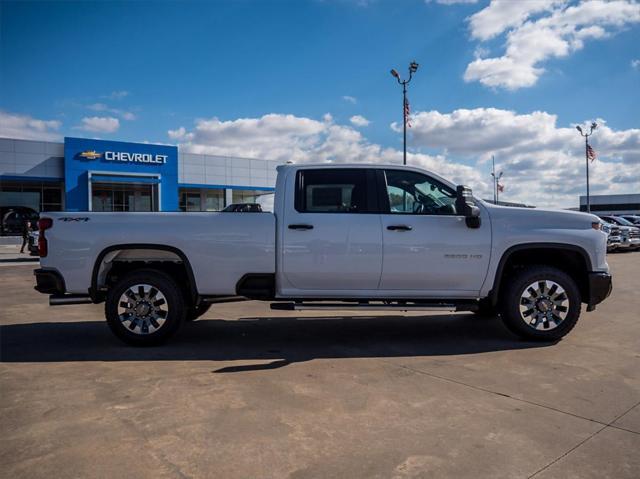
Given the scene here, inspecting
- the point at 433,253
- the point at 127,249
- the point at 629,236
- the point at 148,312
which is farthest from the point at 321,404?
the point at 629,236

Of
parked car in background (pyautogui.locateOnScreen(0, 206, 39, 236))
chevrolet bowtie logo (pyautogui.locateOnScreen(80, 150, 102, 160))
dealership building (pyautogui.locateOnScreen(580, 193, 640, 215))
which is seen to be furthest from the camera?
dealership building (pyautogui.locateOnScreen(580, 193, 640, 215))

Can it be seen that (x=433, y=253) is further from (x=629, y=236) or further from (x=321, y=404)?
(x=629, y=236)

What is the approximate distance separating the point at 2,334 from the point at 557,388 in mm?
6355

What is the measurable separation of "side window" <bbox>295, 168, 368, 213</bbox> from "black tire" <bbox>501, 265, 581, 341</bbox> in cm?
200

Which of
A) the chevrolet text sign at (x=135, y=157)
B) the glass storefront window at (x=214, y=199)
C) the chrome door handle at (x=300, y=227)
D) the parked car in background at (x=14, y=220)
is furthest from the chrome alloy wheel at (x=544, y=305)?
the glass storefront window at (x=214, y=199)

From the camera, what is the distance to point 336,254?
5781mm

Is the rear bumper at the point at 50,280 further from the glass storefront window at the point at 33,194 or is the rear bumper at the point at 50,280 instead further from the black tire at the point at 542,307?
the glass storefront window at the point at 33,194

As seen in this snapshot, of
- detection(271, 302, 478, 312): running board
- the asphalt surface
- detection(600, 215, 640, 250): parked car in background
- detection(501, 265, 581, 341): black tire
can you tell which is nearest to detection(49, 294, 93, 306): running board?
the asphalt surface

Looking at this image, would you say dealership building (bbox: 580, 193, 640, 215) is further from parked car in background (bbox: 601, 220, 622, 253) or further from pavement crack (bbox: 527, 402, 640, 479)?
pavement crack (bbox: 527, 402, 640, 479)

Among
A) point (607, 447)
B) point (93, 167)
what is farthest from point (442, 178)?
point (93, 167)

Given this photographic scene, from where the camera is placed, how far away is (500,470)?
2.98 meters

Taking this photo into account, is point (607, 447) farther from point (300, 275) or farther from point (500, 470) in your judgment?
point (300, 275)

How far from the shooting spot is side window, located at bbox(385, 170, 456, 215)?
19.6ft

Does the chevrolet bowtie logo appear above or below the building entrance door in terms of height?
above
